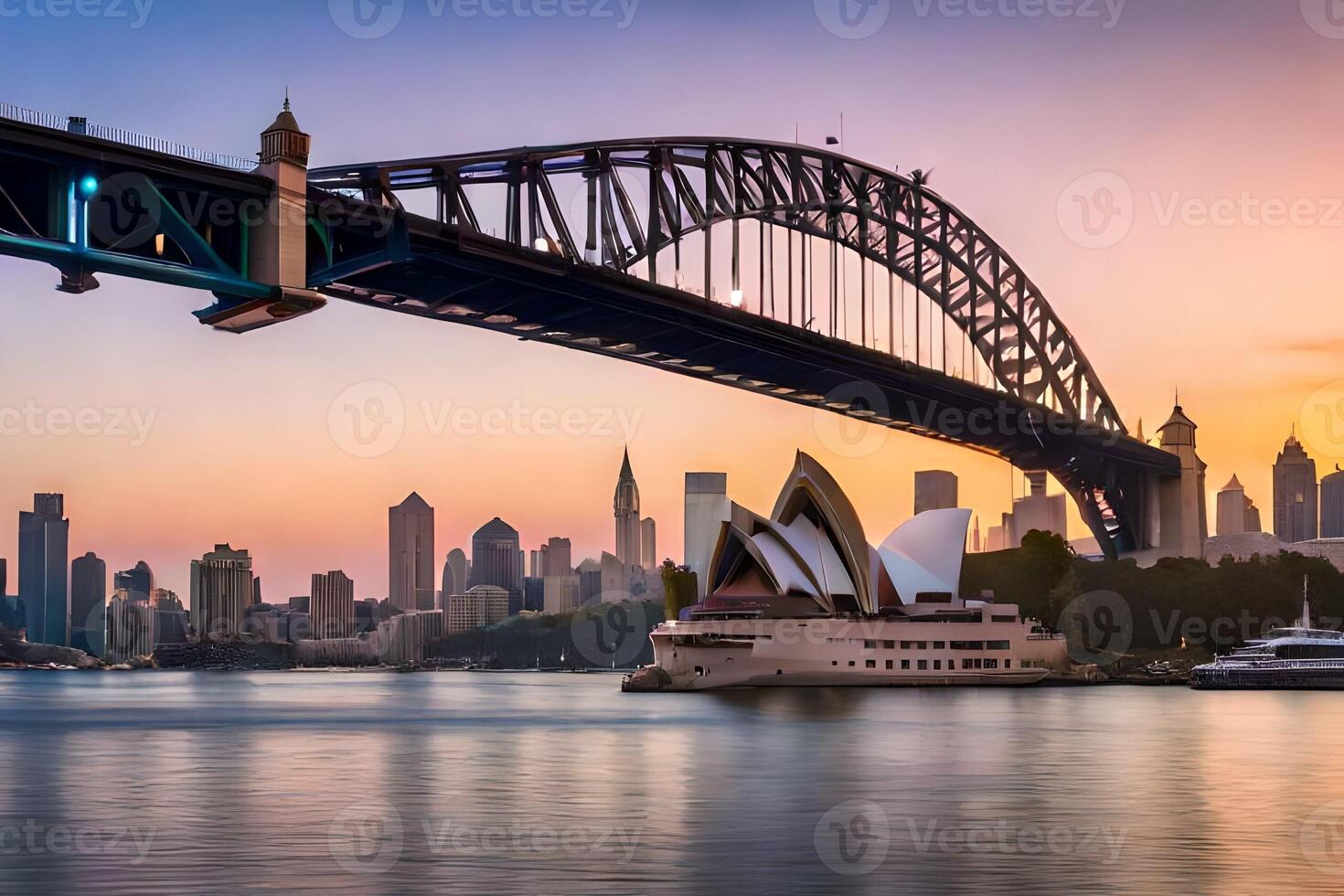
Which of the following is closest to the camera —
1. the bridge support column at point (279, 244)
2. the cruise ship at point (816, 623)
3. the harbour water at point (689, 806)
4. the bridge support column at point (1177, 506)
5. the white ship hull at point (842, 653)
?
the harbour water at point (689, 806)

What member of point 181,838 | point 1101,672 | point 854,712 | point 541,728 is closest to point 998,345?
point 1101,672

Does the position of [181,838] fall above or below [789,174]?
below

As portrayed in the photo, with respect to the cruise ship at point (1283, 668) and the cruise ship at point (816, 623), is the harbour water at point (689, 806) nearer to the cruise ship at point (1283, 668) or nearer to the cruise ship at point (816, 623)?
the cruise ship at point (816, 623)

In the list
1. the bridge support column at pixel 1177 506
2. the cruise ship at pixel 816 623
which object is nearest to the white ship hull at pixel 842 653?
the cruise ship at pixel 816 623

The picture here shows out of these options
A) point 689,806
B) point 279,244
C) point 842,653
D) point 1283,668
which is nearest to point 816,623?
point 842,653

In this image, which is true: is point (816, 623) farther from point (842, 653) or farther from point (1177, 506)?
point (1177, 506)

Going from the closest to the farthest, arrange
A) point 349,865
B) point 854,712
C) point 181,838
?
point 349,865 < point 181,838 < point 854,712

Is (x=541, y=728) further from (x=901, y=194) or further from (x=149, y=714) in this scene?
(x=901, y=194)

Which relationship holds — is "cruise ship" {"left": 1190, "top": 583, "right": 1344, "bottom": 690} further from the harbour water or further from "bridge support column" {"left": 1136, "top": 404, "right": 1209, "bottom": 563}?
the harbour water
